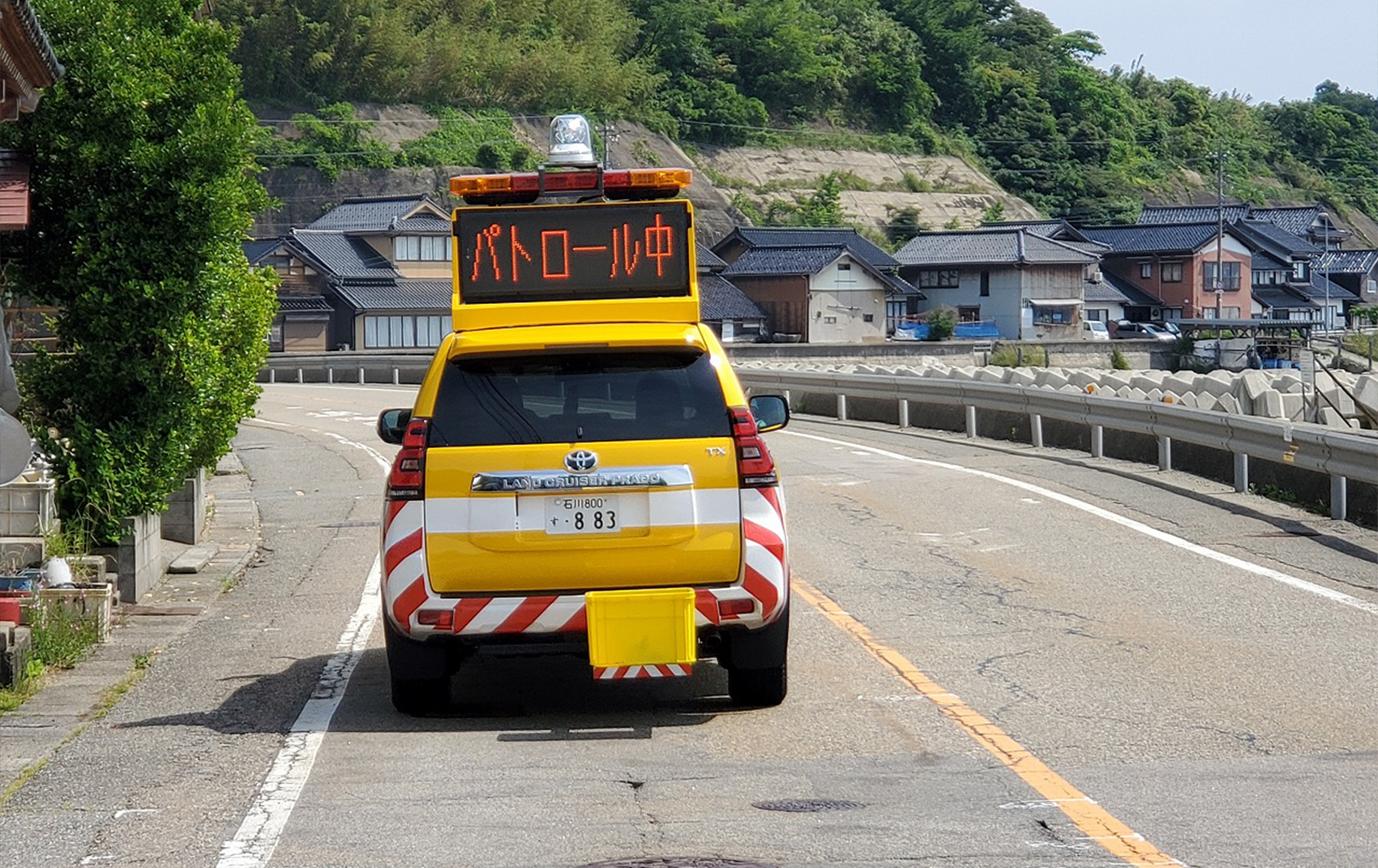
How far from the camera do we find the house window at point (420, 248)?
238ft

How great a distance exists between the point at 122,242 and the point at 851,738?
717cm

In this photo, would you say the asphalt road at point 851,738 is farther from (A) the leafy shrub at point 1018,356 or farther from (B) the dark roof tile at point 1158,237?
(B) the dark roof tile at point 1158,237

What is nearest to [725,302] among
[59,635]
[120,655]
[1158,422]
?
[1158,422]

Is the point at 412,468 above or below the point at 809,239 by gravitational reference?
below

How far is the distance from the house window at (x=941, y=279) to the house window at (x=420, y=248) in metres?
27.4

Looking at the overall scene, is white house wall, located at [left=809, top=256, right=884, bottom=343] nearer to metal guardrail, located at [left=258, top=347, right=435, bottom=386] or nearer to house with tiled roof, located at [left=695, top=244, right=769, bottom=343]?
house with tiled roof, located at [left=695, top=244, right=769, bottom=343]

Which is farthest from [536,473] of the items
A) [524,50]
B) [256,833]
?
[524,50]

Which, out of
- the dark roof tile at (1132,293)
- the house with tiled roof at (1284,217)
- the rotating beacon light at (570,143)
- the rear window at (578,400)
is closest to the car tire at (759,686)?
the rear window at (578,400)

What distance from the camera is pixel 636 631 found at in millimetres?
7422

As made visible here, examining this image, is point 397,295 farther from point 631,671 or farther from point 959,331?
point 631,671

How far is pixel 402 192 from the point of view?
286 ft

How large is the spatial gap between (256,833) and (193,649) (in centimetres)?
457

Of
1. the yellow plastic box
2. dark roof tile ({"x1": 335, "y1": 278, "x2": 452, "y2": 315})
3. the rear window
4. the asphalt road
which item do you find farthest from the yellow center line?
dark roof tile ({"x1": 335, "y1": 278, "x2": 452, "y2": 315})

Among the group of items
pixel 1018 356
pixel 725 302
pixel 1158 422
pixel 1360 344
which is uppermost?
pixel 725 302
